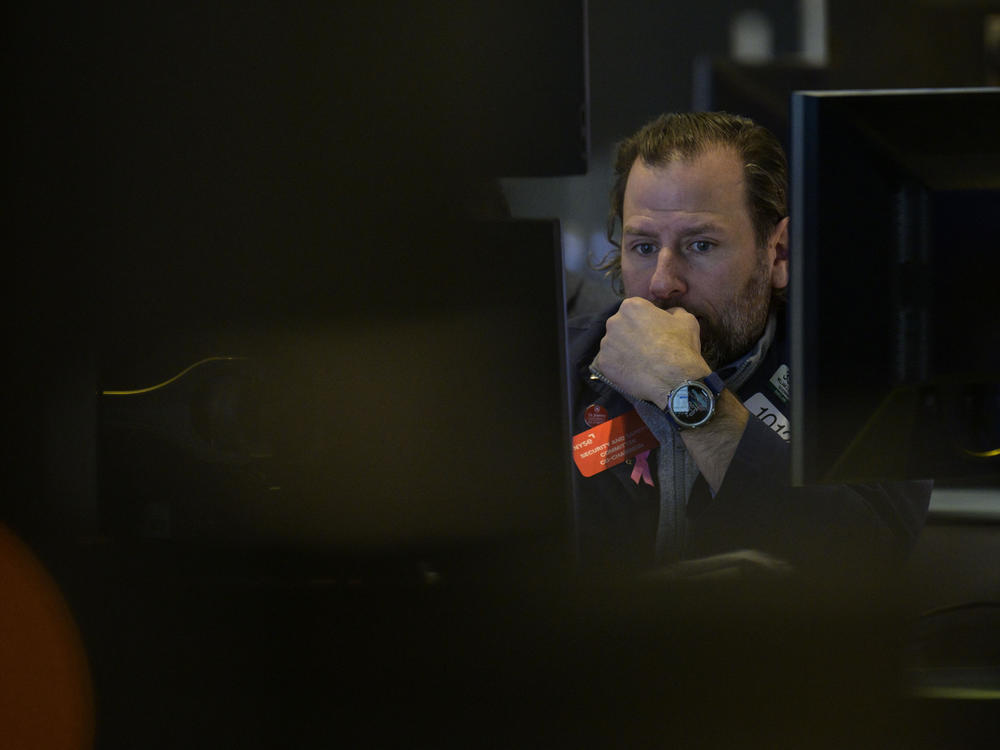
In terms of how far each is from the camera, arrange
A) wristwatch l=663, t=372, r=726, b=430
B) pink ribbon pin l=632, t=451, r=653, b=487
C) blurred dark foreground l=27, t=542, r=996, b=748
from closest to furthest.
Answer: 1. blurred dark foreground l=27, t=542, r=996, b=748
2. wristwatch l=663, t=372, r=726, b=430
3. pink ribbon pin l=632, t=451, r=653, b=487

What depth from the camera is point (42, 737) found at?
0.81m

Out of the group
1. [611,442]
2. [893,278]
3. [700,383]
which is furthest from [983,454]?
[611,442]

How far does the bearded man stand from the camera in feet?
3.59

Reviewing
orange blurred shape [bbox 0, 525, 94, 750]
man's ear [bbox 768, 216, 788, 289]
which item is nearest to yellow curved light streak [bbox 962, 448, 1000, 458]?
man's ear [bbox 768, 216, 788, 289]

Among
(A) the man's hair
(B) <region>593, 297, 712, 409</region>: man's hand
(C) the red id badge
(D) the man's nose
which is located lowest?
(C) the red id badge

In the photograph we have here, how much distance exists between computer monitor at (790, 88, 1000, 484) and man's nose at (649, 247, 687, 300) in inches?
17.2

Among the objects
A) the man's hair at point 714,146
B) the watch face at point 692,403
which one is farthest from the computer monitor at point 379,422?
the man's hair at point 714,146

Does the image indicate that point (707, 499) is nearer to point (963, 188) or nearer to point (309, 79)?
point (963, 188)

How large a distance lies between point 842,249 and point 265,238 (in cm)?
44

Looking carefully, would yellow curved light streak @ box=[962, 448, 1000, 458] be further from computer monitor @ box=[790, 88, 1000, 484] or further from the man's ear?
the man's ear

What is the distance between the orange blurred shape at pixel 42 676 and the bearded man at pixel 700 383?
0.44m

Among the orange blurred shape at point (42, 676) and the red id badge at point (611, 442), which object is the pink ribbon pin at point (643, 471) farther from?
the orange blurred shape at point (42, 676)

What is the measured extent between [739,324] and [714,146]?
0.27 metres

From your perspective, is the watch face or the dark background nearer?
the dark background
